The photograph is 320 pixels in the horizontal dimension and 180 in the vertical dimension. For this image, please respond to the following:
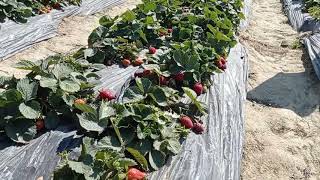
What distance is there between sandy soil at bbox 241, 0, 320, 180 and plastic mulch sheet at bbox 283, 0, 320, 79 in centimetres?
15

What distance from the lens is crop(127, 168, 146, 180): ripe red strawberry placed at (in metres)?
2.76

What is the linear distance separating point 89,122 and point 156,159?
572 mm

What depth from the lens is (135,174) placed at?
2777mm

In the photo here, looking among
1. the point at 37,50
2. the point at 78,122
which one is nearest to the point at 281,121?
the point at 78,122

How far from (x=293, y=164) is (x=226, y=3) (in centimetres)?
393

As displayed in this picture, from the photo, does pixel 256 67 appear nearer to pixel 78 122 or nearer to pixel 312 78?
pixel 312 78

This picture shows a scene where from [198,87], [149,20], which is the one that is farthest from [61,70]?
[149,20]

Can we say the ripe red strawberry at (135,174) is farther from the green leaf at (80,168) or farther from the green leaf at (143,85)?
the green leaf at (143,85)

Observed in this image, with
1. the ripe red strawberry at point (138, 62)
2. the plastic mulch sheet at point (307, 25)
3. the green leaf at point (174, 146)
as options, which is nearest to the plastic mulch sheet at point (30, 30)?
the ripe red strawberry at point (138, 62)

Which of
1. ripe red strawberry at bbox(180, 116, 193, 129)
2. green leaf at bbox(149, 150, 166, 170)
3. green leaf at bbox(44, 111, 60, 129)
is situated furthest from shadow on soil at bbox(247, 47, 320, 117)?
green leaf at bbox(44, 111, 60, 129)

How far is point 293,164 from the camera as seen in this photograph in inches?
172

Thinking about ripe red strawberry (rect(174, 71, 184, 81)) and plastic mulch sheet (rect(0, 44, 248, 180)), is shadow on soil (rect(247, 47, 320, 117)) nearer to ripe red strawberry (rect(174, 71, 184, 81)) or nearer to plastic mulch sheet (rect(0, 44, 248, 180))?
plastic mulch sheet (rect(0, 44, 248, 180))

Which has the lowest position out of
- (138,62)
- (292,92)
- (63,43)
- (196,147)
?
(292,92)

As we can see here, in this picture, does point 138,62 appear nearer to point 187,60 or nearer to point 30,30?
point 187,60
